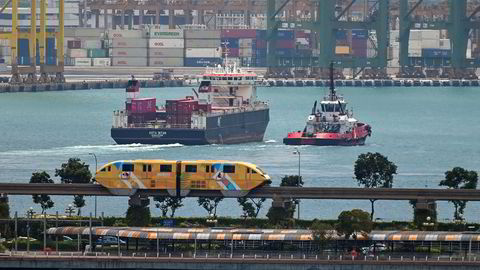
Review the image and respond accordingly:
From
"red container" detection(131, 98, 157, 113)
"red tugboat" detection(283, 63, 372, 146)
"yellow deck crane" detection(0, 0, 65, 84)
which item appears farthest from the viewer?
"yellow deck crane" detection(0, 0, 65, 84)

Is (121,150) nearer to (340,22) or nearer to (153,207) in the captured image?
(153,207)

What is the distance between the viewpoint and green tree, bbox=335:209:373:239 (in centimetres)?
4916

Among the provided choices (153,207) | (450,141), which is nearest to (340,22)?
(450,141)

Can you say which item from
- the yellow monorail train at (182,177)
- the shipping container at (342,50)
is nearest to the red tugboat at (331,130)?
the yellow monorail train at (182,177)

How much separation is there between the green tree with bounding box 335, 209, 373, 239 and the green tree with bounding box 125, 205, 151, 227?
5.68 meters

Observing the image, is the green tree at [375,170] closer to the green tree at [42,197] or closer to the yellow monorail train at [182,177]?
the green tree at [42,197]

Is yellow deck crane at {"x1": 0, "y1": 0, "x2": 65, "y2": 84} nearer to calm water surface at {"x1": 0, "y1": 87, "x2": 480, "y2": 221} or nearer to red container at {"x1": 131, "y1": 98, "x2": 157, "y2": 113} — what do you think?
calm water surface at {"x1": 0, "y1": 87, "x2": 480, "y2": 221}

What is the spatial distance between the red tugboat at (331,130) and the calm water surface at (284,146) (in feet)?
2.92

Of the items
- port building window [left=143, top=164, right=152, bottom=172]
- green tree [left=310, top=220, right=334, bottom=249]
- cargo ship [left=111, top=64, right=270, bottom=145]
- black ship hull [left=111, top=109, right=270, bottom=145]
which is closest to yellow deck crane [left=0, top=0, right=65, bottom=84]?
cargo ship [left=111, top=64, right=270, bottom=145]

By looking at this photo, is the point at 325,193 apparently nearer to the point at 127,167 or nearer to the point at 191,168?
the point at 191,168

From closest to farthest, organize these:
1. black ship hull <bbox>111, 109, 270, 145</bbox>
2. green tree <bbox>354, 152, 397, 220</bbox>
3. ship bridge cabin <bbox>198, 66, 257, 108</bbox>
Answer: green tree <bbox>354, 152, 397, 220</bbox> → black ship hull <bbox>111, 109, 270, 145</bbox> → ship bridge cabin <bbox>198, 66, 257, 108</bbox>

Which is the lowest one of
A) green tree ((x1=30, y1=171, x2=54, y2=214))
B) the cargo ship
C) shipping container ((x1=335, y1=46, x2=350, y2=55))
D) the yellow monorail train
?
shipping container ((x1=335, y1=46, x2=350, y2=55))

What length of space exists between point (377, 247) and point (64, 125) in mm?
72402

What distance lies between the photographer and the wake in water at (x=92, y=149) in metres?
93.8
